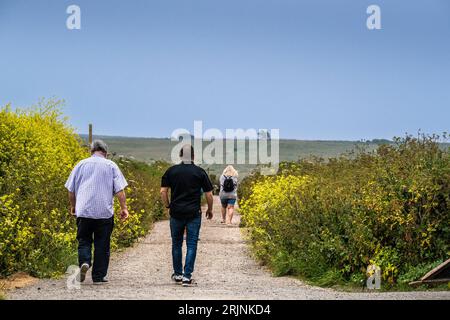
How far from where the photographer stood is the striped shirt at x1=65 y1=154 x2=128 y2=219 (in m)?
Answer: 14.2

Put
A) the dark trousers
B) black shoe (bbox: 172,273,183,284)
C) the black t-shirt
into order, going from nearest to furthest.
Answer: the dark trousers
the black t-shirt
black shoe (bbox: 172,273,183,284)

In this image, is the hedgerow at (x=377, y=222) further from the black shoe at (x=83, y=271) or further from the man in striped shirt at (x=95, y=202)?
the black shoe at (x=83, y=271)

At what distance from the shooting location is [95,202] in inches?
559

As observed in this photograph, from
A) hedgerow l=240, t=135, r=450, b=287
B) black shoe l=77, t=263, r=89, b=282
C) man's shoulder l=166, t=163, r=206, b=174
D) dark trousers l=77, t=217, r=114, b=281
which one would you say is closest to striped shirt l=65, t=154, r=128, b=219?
dark trousers l=77, t=217, r=114, b=281

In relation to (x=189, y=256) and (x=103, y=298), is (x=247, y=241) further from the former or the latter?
(x=103, y=298)

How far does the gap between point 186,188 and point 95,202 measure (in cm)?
136

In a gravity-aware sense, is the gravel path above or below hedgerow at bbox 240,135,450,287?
below

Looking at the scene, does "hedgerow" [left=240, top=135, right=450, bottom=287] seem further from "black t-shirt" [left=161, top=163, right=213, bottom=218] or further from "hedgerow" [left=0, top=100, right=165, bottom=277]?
"hedgerow" [left=0, top=100, right=165, bottom=277]

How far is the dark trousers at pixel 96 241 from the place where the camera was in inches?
563

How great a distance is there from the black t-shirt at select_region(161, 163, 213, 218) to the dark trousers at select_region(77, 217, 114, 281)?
1.02 m

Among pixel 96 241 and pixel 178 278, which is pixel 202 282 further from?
pixel 96 241

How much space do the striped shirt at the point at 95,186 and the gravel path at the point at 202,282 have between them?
111 cm

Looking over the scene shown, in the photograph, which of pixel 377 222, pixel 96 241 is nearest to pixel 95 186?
pixel 96 241

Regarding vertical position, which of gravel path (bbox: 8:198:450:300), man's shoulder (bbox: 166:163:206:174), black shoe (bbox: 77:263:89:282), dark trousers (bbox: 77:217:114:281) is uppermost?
man's shoulder (bbox: 166:163:206:174)
